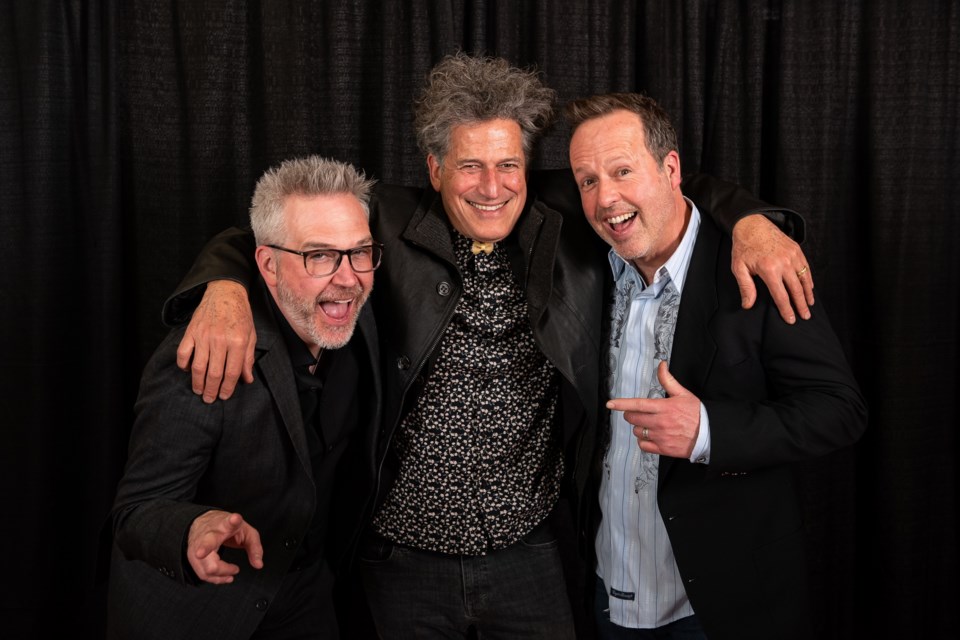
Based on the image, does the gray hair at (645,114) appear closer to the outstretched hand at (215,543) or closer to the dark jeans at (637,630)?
the dark jeans at (637,630)

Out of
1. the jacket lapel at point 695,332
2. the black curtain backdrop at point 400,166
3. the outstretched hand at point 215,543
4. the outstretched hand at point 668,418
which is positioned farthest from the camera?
the black curtain backdrop at point 400,166

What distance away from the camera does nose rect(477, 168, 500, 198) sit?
1.86 m

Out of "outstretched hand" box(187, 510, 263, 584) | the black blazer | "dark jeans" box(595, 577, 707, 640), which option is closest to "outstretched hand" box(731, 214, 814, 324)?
the black blazer

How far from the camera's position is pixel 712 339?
1.67 metres

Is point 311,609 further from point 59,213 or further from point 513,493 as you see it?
point 59,213

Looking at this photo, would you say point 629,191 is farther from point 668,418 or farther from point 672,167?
point 668,418

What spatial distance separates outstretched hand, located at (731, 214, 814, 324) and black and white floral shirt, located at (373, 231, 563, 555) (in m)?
0.52

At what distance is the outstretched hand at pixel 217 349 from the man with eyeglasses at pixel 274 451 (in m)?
0.05

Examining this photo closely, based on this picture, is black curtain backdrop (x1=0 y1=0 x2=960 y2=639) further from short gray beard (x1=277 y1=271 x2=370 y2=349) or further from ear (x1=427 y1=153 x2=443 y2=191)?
short gray beard (x1=277 y1=271 x2=370 y2=349)

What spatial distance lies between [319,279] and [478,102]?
0.56 meters

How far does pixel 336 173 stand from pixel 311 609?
1.01 metres

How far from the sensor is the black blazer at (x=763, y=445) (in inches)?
62.1

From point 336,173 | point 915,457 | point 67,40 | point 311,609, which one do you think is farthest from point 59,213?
point 915,457

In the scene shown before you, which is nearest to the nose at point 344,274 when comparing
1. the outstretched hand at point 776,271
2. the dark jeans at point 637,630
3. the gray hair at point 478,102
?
the gray hair at point 478,102
